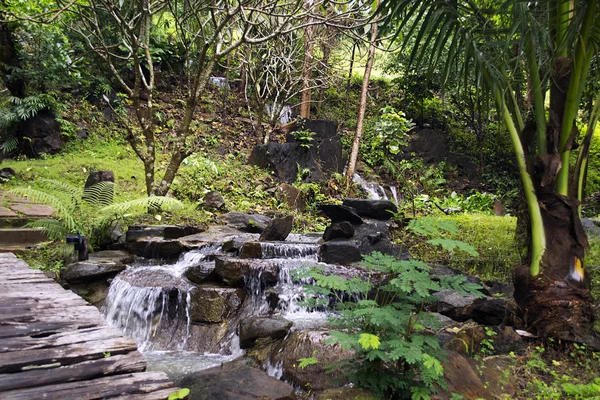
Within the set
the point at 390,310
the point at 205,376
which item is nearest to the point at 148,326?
the point at 205,376

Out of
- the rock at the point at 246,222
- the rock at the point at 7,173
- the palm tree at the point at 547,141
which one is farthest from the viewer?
the rock at the point at 7,173

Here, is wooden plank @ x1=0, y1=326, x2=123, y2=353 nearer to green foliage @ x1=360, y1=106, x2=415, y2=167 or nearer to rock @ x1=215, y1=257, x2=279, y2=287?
rock @ x1=215, y1=257, x2=279, y2=287

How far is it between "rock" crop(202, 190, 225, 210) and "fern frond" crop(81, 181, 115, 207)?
2.38 m

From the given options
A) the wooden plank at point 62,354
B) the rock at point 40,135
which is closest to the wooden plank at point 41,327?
the wooden plank at point 62,354

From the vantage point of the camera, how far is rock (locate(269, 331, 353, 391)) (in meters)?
3.54

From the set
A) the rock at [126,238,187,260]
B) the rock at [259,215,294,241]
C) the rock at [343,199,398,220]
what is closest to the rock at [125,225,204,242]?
the rock at [126,238,187,260]

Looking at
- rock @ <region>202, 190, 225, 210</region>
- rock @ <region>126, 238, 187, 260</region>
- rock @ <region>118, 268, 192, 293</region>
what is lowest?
rock @ <region>118, 268, 192, 293</region>

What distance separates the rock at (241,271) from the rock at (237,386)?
2168 mm

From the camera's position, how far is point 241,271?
548 centimetres

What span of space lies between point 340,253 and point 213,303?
2.11 metres

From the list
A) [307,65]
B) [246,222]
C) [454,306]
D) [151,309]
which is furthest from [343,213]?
[307,65]

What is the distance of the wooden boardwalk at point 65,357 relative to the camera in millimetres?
1740

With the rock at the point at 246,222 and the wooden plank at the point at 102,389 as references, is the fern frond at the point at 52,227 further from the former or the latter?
the wooden plank at the point at 102,389

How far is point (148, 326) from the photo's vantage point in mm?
5055
